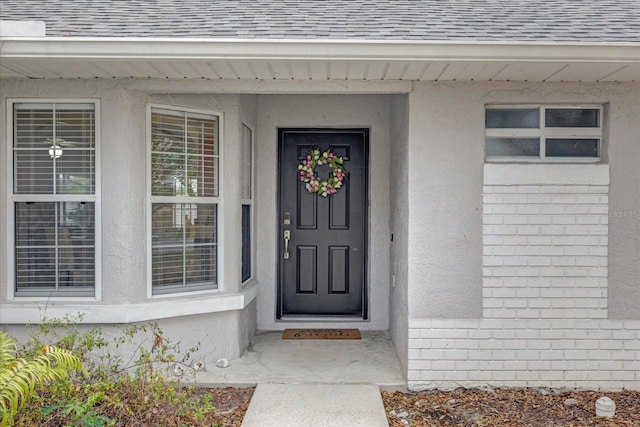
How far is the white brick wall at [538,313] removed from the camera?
391 centimetres

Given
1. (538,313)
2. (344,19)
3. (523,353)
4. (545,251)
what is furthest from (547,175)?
(344,19)

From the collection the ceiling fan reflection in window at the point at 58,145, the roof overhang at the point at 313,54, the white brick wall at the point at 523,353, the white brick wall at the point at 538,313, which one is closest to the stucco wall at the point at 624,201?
the white brick wall at the point at 538,313

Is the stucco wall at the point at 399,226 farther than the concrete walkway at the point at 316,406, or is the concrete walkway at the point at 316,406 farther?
the stucco wall at the point at 399,226

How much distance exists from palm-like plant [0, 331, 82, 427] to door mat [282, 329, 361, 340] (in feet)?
7.97

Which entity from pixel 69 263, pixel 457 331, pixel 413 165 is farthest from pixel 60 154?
pixel 457 331

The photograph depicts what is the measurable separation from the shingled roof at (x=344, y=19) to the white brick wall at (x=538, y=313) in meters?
1.07

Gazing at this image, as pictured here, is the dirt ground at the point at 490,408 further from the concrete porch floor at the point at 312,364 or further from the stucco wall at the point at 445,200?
the stucco wall at the point at 445,200

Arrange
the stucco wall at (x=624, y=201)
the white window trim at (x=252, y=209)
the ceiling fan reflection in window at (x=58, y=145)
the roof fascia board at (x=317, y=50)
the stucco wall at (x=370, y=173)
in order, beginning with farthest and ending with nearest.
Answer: the stucco wall at (x=370, y=173) → the white window trim at (x=252, y=209) → the ceiling fan reflection in window at (x=58, y=145) → the stucco wall at (x=624, y=201) → the roof fascia board at (x=317, y=50)

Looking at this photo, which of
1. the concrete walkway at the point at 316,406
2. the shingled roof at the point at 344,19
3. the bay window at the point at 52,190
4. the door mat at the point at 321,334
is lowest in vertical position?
the concrete walkway at the point at 316,406

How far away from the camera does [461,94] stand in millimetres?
3895

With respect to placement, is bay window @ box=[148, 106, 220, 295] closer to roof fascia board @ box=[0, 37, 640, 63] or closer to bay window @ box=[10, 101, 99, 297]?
bay window @ box=[10, 101, 99, 297]

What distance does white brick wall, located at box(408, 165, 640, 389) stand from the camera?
391cm

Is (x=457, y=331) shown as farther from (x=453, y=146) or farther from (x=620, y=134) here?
(x=620, y=134)

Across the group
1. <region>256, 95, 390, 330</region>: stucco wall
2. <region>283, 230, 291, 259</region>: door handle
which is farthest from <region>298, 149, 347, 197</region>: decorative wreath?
<region>283, 230, 291, 259</region>: door handle
